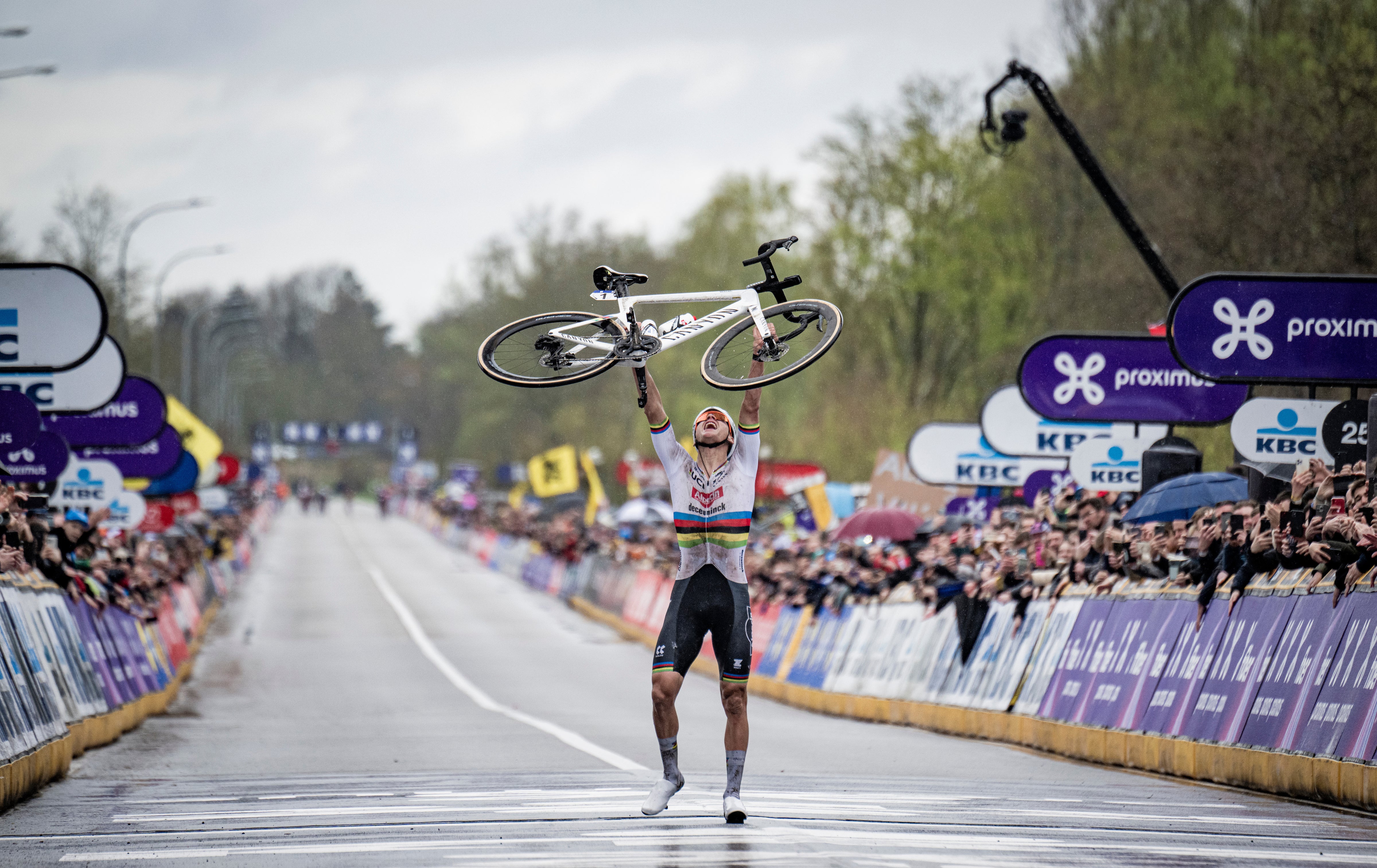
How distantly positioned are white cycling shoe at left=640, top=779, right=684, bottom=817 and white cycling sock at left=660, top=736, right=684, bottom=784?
0.08 ft

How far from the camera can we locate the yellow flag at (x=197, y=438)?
3650 cm

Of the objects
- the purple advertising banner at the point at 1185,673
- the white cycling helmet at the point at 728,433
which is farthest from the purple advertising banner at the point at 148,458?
the white cycling helmet at the point at 728,433

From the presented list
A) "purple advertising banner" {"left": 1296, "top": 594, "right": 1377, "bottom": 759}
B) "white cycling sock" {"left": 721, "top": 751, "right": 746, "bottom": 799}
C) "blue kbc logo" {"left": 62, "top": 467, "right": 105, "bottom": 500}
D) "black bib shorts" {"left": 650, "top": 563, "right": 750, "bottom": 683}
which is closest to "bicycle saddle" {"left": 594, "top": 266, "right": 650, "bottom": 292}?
"black bib shorts" {"left": 650, "top": 563, "right": 750, "bottom": 683}

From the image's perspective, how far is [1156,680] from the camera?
47.3 feet

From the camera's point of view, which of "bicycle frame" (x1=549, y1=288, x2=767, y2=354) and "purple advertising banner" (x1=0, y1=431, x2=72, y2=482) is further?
"purple advertising banner" (x1=0, y1=431, x2=72, y2=482)

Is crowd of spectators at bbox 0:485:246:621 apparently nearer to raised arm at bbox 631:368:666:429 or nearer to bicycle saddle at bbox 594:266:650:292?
bicycle saddle at bbox 594:266:650:292

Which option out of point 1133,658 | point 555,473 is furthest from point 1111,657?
point 555,473

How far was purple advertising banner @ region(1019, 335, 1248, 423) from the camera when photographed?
20.0 m

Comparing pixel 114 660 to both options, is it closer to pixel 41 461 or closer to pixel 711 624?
pixel 41 461

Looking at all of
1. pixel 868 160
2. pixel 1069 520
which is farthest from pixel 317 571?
pixel 1069 520

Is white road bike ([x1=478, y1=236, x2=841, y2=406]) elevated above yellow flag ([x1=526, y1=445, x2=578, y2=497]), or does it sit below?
above

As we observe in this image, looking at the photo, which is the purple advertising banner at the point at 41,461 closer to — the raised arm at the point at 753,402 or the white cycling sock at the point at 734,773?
the raised arm at the point at 753,402

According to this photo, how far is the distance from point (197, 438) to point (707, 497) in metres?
30.6

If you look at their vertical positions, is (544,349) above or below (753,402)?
above
